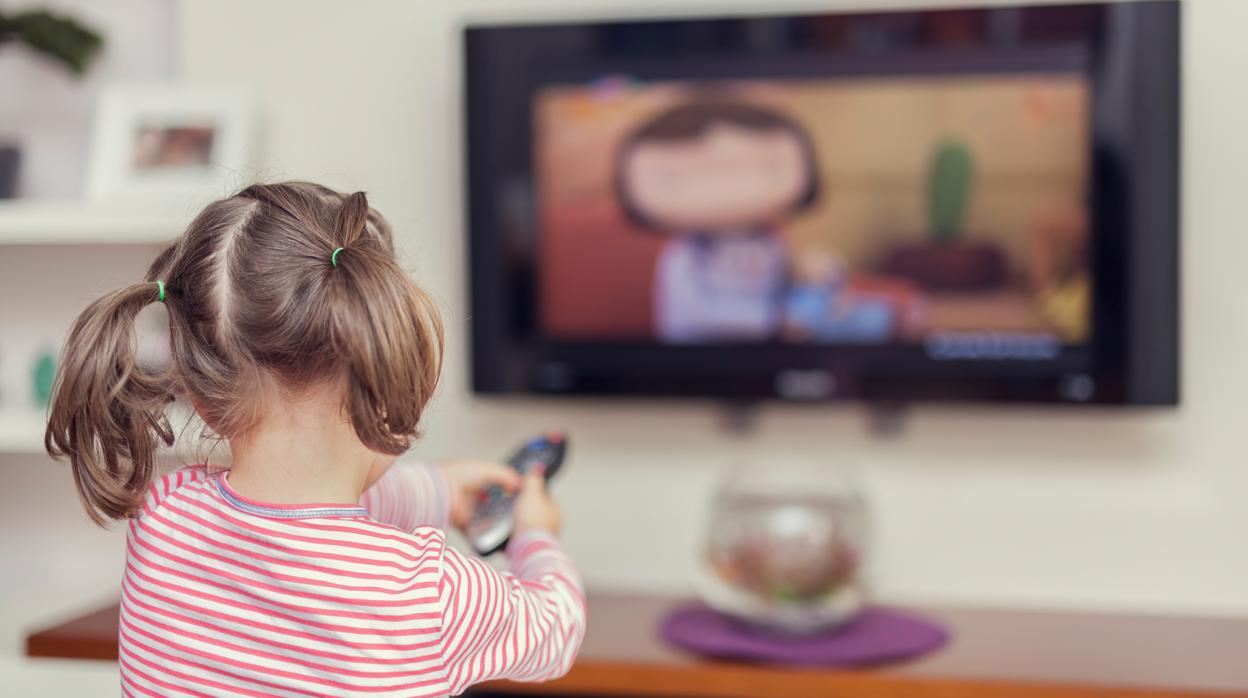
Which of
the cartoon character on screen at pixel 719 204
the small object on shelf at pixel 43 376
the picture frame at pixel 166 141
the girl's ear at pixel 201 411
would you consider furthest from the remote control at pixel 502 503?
the small object on shelf at pixel 43 376

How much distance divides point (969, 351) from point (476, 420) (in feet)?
2.82

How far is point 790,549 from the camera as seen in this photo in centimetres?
193

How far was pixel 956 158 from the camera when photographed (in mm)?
2033

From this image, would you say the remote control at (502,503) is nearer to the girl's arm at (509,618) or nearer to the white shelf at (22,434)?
the girl's arm at (509,618)

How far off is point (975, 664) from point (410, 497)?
1.00 m

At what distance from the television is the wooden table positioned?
0.37 m

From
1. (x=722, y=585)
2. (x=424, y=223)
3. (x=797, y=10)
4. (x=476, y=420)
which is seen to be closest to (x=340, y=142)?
(x=424, y=223)

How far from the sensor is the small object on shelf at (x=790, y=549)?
6.36 feet

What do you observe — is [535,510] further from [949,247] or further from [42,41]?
[42,41]

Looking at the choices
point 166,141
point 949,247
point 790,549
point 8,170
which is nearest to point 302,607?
point 790,549

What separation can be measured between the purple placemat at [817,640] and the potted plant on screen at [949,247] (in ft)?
1.78

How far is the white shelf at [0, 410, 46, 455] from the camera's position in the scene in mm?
2135

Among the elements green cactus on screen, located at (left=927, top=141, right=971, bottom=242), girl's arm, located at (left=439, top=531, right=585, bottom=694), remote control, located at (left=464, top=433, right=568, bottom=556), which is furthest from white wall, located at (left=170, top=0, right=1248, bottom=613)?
girl's arm, located at (left=439, top=531, right=585, bottom=694)

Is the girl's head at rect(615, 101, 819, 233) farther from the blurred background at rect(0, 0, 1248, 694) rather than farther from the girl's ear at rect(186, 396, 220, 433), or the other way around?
the girl's ear at rect(186, 396, 220, 433)
